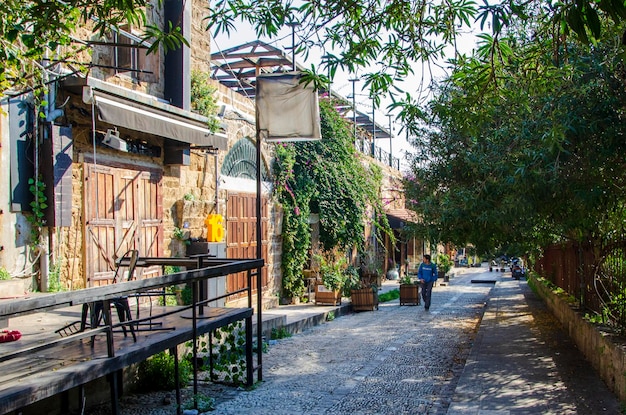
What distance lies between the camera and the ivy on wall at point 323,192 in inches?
639

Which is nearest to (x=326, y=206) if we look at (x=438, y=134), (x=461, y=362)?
(x=438, y=134)

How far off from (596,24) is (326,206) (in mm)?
14859

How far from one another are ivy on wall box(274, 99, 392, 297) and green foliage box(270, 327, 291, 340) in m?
4.36

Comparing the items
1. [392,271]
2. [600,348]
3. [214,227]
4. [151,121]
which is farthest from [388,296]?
[600,348]

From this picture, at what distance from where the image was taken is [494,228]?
10.3 metres

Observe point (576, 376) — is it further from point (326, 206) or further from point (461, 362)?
point (326, 206)

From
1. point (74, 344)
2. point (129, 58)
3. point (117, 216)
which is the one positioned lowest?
point (74, 344)

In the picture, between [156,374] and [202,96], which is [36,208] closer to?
[156,374]

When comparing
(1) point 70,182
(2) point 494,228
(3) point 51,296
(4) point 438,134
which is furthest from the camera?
(4) point 438,134

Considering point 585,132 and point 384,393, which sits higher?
point 585,132

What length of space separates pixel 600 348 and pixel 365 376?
2.92m

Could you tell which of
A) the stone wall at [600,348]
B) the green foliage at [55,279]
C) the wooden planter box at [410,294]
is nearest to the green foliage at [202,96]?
the green foliage at [55,279]

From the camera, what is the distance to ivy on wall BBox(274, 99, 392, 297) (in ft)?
53.2

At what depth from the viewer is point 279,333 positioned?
1148cm
